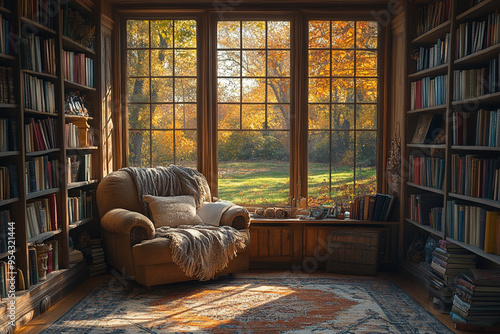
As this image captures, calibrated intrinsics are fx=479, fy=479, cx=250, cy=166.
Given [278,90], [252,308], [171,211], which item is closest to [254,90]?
[278,90]

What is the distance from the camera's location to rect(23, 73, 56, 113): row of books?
3727mm

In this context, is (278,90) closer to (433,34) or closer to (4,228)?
(433,34)

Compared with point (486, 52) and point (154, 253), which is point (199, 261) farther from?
point (486, 52)

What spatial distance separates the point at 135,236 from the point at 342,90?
283 centimetres

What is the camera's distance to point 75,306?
3.96 meters

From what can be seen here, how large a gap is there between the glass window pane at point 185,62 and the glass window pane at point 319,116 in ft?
4.74

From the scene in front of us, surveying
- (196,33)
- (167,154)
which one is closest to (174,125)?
(167,154)

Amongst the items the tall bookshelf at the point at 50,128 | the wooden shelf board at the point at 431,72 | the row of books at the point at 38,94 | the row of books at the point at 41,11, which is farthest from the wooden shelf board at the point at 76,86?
the wooden shelf board at the point at 431,72

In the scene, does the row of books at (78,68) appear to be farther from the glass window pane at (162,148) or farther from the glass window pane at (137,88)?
the glass window pane at (162,148)

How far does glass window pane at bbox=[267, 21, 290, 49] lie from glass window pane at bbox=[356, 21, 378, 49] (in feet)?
2.65

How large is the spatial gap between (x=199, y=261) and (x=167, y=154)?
169 centimetres

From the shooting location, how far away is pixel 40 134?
396 cm

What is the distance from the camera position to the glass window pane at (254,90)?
551 centimetres

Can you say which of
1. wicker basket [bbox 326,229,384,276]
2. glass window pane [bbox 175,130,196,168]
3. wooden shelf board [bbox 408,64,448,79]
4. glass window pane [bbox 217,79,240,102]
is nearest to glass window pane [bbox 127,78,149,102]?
glass window pane [bbox 175,130,196,168]
